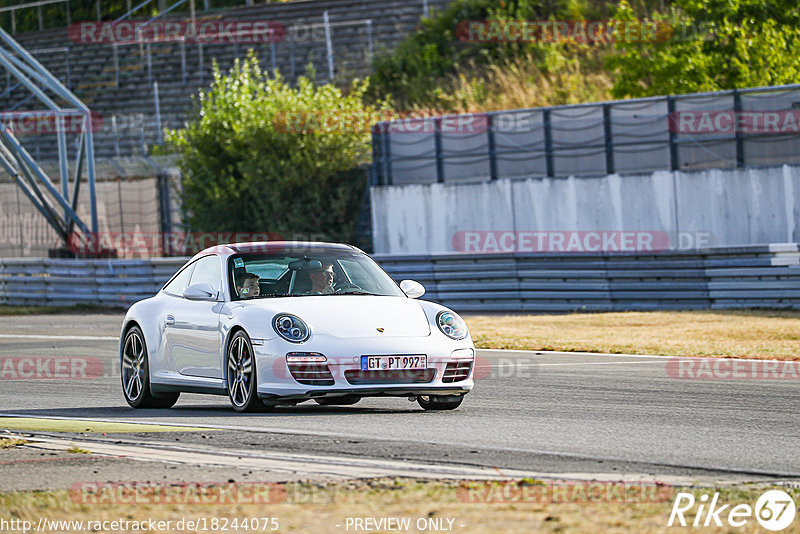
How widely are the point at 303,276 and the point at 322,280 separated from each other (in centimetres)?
15

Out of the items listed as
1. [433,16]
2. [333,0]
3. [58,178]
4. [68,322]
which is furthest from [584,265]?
[333,0]

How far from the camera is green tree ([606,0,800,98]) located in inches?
1130

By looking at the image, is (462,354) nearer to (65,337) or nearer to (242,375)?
(242,375)

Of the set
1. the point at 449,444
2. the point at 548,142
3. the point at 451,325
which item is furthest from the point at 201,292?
the point at 548,142

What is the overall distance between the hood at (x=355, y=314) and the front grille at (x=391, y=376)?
0.26 meters

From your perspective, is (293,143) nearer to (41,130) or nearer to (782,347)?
(41,130)

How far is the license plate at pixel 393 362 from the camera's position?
916 centimetres

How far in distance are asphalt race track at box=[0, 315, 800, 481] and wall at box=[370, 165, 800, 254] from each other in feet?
39.8

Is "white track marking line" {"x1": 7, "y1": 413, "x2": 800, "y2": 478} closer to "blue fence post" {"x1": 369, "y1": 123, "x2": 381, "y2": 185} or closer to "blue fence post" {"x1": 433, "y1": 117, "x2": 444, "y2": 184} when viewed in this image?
"blue fence post" {"x1": 433, "y1": 117, "x2": 444, "y2": 184}

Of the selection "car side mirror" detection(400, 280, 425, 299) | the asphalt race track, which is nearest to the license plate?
the asphalt race track

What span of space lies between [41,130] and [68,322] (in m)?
20.9

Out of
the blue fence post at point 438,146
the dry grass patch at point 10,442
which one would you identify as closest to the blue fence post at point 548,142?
the blue fence post at point 438,146

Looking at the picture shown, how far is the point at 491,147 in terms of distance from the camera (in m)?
28.6

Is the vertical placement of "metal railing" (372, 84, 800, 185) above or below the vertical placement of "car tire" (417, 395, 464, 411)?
above
